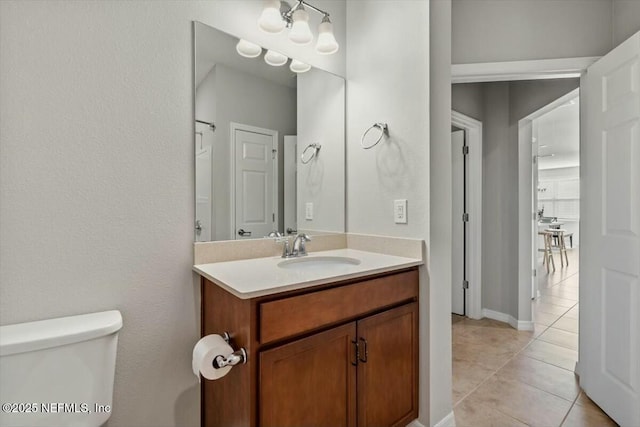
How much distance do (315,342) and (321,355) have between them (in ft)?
0.21

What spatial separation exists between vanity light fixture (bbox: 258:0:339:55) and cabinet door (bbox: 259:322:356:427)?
141cm

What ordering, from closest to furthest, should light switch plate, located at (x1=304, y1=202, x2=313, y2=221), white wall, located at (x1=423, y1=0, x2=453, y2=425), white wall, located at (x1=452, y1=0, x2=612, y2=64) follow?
white wall, located at (x1=423, y1=0, x2=453, y2=425) < light switch plate, located at (x1=304, y1=202, x2=313, y2=221) < white wall, located at (x1=452, y1=0, x2=612, y2=64)

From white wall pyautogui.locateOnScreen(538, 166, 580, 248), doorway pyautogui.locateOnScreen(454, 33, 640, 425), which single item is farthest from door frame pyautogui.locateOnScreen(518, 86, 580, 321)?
white wall pyautogui.locateOnScreen(538, 166, 580, 248)

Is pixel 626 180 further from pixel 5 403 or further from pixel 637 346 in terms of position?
pixel 5 403

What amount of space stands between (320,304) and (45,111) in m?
1.18

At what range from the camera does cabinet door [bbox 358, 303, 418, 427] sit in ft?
4.31

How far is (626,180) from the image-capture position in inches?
64.0

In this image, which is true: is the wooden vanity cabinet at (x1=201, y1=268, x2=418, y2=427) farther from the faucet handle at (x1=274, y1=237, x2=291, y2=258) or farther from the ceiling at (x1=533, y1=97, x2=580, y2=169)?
the ceiling at (x1=533, y1=97, x2=580, y2=169)

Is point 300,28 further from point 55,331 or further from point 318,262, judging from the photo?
point 55,331

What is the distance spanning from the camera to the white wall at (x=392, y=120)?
1.55 metres

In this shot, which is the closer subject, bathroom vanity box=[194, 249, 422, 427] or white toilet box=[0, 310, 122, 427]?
white toilet box=[0, 310, 122, 427]

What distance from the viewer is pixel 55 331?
1.00 meters

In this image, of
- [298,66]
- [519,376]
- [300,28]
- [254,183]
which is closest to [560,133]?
[519,376]

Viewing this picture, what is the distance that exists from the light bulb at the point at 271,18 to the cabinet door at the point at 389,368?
1.42 m
